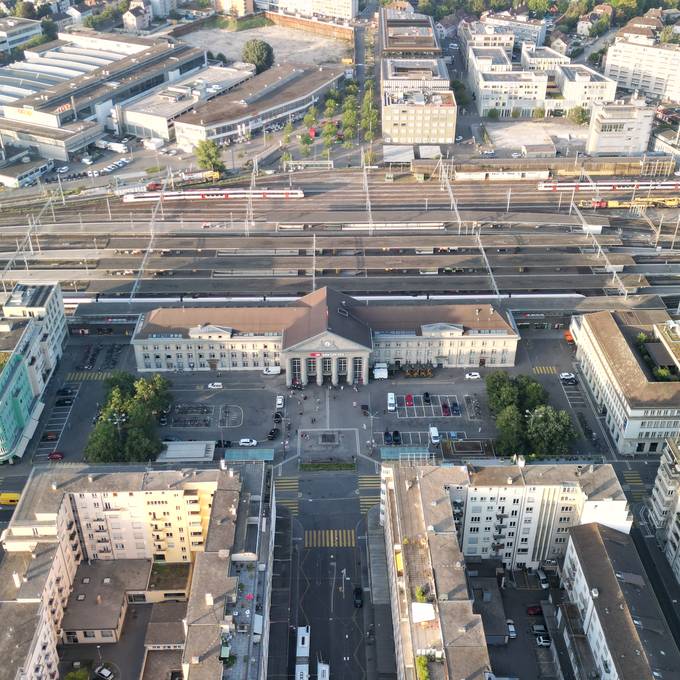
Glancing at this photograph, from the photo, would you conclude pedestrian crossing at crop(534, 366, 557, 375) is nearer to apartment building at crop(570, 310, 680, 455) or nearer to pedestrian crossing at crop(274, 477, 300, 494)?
apartment building at crop(570, 310, 680, 455)

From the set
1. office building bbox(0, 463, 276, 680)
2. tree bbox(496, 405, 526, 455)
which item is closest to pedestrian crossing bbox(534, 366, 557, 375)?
tree bbox(496, 405, 526, 455)

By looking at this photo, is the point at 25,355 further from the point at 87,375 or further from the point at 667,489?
→ the point at 667,489

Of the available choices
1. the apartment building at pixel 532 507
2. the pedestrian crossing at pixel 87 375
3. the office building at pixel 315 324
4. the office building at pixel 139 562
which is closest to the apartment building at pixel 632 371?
the office building at pixel 315 324

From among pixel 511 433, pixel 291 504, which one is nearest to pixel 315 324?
pixel 291 504

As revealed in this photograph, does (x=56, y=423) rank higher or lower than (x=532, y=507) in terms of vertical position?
lower

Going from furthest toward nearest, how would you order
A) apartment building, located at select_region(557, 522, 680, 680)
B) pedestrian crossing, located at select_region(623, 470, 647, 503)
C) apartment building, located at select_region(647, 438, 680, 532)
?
pedestrian crossing, located at select_region(623, 470, 647, 503) < apartment building, located at select_region(647, 438, 680, 532) < apartment building, located at select_region(557, 522, 680, 680)

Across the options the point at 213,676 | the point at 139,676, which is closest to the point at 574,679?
the point at 213,676

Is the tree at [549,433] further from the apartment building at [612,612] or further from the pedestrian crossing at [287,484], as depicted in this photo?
the pedestrian crossing at [287,484]

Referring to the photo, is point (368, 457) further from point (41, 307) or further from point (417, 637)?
point (41, 307)
